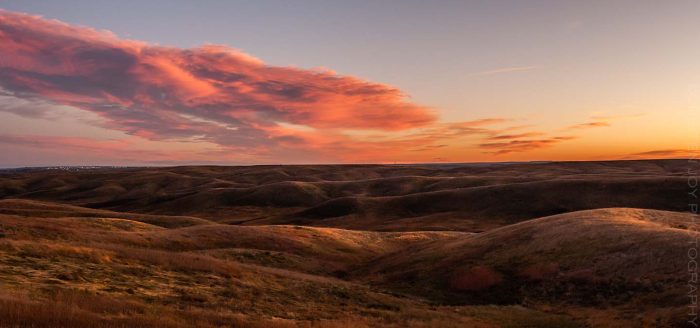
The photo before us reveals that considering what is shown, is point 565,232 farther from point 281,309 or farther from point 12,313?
point 12,313

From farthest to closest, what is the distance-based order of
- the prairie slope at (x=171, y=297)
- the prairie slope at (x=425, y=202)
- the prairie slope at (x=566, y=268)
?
the prairie slope at (x=425, y=202) < the prairie slope at (x=566, y=268) < the prairie slope at (x=171, y=297)

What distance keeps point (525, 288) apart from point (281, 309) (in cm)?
1854

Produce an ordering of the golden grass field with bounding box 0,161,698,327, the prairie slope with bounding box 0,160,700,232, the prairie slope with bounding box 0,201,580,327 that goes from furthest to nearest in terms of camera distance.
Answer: the prairie slope with bounding box 0,160,700,232, the golden grass field with bounding box 0,161,698,327, the prairie slope with bounding box 0,201,580,327

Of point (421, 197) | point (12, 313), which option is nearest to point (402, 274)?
point (12, 313)

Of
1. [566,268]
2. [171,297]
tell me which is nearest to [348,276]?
[566,268]

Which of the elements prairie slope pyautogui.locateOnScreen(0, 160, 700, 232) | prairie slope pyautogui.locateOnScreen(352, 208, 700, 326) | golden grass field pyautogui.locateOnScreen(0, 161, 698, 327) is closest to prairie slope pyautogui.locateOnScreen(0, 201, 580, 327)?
golden grass field pyautogui.locateOnScreen(0, 161, 698, 327)

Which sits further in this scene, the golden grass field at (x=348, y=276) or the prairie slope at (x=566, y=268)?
the prairie slope at (x=566, y=268)

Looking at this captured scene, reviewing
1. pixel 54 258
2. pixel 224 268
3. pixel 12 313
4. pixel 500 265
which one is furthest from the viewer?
pixel 500 265

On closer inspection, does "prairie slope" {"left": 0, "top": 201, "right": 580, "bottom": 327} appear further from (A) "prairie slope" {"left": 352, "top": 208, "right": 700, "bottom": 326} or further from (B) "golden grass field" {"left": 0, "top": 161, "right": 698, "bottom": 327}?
(A) "prairie slope" {"left": 352, "top": 208, "right": 700, "bottom": 326}

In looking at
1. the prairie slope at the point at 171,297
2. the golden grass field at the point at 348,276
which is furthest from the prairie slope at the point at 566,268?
the prairie slope at the point at 171,297

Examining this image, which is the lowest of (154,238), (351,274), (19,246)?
(351,274)

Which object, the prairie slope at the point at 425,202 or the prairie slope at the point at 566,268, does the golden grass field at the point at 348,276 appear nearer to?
the prairie slope at the point at 566,268

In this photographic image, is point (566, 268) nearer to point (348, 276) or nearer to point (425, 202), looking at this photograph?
point (348, 276)

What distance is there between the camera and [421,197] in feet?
411
